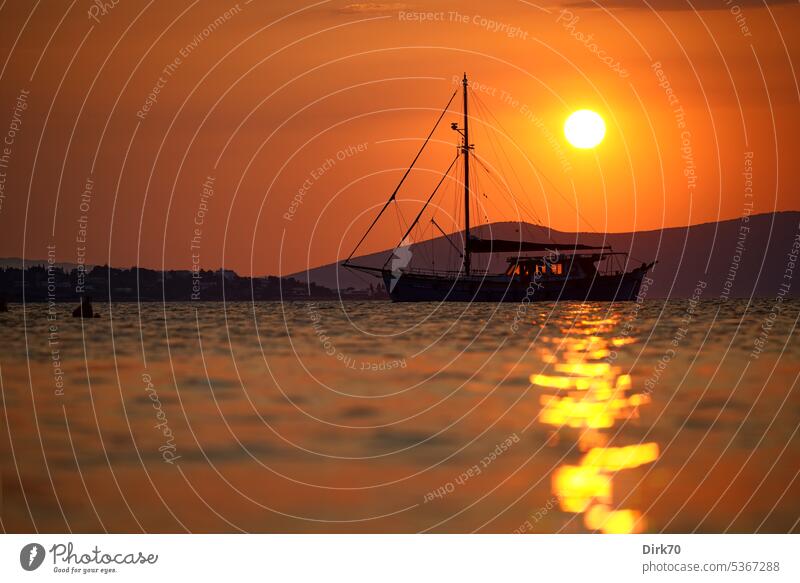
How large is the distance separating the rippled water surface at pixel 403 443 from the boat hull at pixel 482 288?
7519cm

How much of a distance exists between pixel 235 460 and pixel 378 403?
863 centimetres

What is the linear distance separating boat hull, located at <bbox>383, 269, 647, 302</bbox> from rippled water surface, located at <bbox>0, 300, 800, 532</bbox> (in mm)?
75194

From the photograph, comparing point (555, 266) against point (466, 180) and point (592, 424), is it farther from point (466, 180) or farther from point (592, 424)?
point (592, 424)

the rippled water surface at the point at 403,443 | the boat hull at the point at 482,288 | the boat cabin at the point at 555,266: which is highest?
the boat cabin at the point at 555,266

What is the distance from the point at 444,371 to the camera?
36.4 m

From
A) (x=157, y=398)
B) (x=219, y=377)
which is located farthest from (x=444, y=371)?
(x=157, y=398)

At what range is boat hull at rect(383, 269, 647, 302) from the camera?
119 meters

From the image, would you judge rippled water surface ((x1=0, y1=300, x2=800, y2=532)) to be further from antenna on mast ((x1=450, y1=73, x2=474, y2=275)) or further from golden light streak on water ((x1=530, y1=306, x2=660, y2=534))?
antenna on mast ((x1=450, y1=73, x2=474, y2=275))

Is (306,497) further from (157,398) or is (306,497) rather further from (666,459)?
(157,398)

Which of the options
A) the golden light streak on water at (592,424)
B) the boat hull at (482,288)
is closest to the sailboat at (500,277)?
the boat hull at (482,288)

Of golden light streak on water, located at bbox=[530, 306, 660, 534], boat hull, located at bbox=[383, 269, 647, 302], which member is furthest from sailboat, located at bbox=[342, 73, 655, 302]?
→ golden light streak on water, located at bbox=[530, 306, 660, 534]

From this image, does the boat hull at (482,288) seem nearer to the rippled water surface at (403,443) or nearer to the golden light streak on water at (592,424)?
the golden light streak on water at (592,424)

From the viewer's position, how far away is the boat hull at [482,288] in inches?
4668
